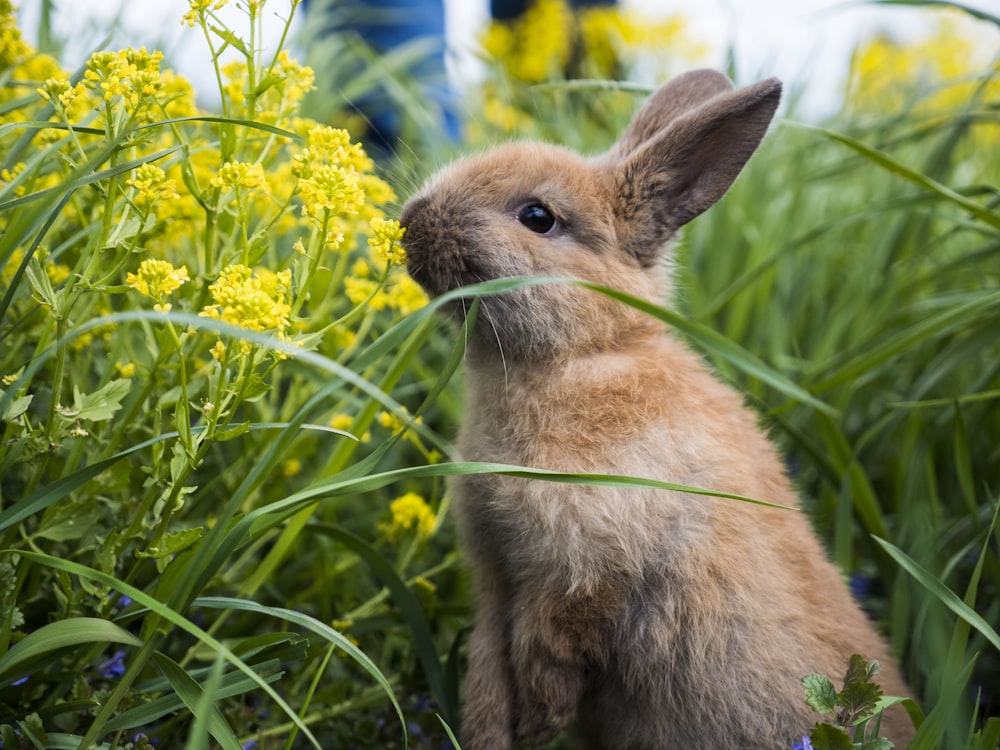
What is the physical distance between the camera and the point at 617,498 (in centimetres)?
217

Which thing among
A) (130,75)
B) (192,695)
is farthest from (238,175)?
(192,695)

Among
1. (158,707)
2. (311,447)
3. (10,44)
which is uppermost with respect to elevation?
(10,44)

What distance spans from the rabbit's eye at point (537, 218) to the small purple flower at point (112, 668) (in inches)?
57.5

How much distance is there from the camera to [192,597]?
5.80 ft

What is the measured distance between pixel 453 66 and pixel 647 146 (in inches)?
96.8

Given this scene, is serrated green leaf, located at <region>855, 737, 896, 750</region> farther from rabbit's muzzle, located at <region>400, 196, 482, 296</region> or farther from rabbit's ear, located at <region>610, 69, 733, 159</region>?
rabbit's ear, located at <region>610, 69, 733, 159</region>

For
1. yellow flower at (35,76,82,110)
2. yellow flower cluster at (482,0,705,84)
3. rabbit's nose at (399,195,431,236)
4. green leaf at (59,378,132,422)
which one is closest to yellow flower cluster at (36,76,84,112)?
yellow flower at (35,76,82,110)

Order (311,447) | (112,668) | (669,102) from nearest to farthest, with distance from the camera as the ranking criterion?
1. (112,668)
2. (669,102)
3. (311,447)

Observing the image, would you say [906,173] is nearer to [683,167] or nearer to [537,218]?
[683,167]

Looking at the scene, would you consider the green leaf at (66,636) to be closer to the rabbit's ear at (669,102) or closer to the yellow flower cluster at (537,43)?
the rabbit's ear at (669,102)

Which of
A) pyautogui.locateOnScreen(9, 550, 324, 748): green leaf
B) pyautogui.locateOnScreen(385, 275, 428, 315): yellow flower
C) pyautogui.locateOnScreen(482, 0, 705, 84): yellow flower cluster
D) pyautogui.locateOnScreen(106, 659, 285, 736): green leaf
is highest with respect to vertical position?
pyautogui.locateOnScreen(482, 0, 705, 84): yellow flower cluster

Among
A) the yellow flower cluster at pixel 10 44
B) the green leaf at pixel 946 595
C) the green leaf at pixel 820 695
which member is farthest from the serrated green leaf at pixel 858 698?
the yellow flower cluster at pixel 10 44

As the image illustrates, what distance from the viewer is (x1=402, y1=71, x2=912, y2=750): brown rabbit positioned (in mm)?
2191

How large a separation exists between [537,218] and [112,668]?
1509 mm
